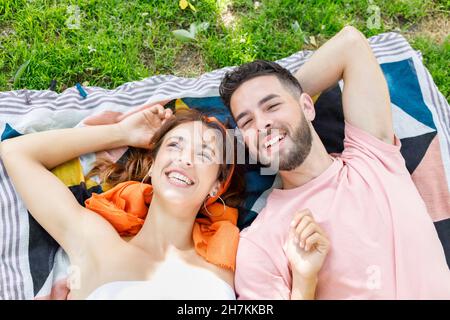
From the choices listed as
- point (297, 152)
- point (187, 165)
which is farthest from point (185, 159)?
point (297, 152)

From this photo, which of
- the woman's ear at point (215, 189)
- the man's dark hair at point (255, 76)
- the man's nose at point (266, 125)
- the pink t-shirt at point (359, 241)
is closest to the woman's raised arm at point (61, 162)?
the man's dark hair at point (255, 76)

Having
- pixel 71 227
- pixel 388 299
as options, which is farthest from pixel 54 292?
pixel 388 299

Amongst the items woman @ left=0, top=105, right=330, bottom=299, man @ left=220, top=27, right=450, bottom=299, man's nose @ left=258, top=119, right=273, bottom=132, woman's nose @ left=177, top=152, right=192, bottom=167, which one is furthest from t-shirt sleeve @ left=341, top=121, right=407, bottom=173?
woman's nose @ left=177, top=152, right=192, bottom=167

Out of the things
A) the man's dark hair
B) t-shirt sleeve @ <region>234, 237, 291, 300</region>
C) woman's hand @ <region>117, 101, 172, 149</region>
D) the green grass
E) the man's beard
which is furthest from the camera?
the green grass

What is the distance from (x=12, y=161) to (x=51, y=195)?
35 cm

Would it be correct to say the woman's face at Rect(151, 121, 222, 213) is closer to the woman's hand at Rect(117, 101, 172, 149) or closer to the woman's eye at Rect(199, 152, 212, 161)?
the woman's eye at Rect(199, 152, 212, 161)

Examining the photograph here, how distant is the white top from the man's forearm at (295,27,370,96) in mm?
1420

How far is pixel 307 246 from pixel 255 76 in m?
1.12

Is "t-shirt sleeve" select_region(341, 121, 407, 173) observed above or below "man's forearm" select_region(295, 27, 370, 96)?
below

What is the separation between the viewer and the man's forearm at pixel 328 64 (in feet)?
11.2

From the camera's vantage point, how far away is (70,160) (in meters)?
3.36

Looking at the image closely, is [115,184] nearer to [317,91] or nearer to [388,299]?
[317,91]

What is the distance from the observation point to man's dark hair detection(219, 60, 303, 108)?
328 centimetres

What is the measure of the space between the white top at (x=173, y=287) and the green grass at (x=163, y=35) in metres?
1.59
